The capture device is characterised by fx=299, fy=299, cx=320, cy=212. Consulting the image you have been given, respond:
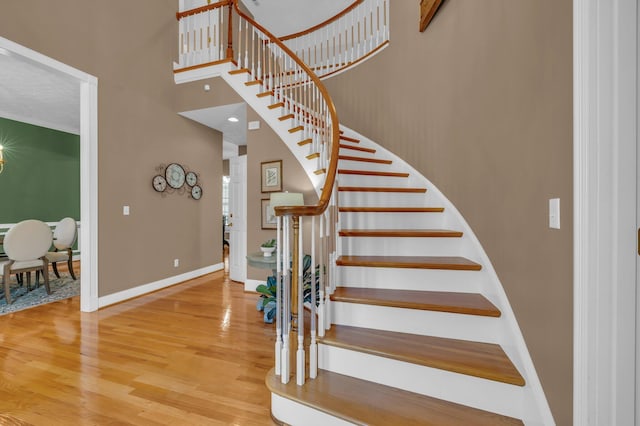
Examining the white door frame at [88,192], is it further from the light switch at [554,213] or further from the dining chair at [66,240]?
the light switch at [554,213]

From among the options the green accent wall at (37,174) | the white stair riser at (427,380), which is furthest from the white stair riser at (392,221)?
the green accent wall at (37,174)

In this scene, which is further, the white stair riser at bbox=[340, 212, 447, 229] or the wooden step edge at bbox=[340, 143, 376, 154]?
the wooden step edge at bbox=[340, 143, 376, 154]

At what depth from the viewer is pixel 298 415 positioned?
5.00 feet

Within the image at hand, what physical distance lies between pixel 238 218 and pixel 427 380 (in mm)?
4013

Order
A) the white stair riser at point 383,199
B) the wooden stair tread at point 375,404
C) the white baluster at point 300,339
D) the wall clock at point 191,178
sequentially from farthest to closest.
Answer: the wall clock at point 191,178, the white stair riser at point 383,199, the white baluster at point 300,339, the wooden stair tread at point 375,404

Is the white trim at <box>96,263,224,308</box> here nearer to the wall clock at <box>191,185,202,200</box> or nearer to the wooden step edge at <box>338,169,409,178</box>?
the wall clock at <box>191,185,202,200</box>

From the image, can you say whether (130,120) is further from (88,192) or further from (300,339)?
(300,339)

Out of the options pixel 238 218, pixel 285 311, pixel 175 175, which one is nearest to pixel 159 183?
pixel 175 175

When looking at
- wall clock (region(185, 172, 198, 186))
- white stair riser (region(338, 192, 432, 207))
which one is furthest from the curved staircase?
wall clock (region(185, 172, 198, 186))

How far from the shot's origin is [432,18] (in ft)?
9.22

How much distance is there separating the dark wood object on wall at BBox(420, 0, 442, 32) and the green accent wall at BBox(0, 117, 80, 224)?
6810 millimetres

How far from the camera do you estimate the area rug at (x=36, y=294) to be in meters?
3.45

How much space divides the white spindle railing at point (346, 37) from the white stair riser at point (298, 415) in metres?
4.09

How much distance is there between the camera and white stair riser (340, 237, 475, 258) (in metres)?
2.31
